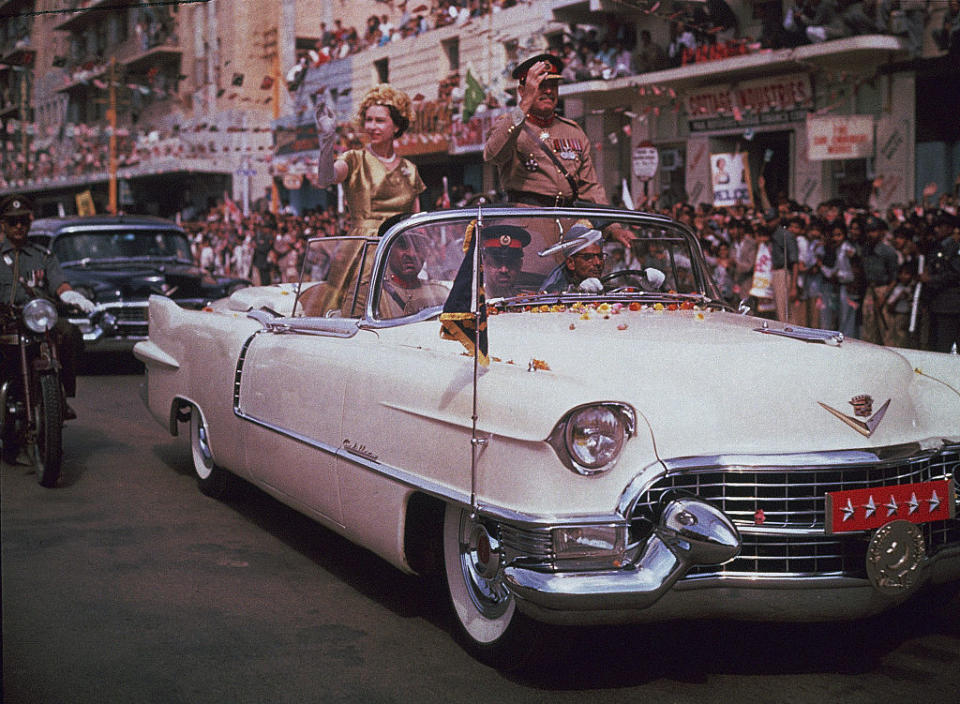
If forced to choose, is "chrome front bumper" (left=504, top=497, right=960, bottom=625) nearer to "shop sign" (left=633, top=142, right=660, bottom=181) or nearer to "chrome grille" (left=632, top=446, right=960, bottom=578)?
"chrome grille" (left=632, top=446, right=960, bottom=578)

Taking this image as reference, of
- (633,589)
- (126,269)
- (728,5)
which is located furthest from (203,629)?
(728,5)

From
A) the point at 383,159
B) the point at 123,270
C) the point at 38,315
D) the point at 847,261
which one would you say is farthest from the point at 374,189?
the point at 847,261

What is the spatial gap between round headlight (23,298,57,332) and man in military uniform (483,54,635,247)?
264cm

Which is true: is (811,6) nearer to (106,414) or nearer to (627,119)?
(627,119)

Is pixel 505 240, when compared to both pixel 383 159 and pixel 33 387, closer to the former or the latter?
pixel 383 159

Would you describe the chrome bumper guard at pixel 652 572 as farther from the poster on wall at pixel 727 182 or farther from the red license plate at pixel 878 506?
the poster on wall at pixel 727 182

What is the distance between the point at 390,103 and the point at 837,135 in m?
12.3

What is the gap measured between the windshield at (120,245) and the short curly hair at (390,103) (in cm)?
695

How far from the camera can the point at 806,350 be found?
3.56m

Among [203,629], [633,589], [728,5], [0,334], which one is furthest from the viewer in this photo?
[728,5]

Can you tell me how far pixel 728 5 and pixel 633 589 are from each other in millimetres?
18572

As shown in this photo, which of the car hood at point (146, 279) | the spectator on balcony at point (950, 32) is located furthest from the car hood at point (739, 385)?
the spectator on balcony at point (950, 32)

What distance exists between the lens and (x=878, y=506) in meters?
3.23

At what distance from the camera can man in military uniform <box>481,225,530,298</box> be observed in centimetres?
440
